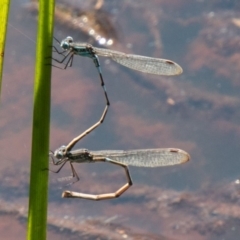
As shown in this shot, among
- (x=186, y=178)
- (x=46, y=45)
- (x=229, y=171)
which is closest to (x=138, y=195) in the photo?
(x=186, y=178)

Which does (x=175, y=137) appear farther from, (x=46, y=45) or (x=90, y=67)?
(x=46, y=45)

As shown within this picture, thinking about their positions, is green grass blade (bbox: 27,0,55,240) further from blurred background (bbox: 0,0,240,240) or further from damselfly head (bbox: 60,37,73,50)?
blurred background (bbox: 0,0,240,240)

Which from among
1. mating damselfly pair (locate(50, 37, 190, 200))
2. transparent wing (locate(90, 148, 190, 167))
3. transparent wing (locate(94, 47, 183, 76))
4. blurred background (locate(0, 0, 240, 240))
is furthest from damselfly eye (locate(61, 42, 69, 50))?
blurred background (locate(0, 0, 240, 240))

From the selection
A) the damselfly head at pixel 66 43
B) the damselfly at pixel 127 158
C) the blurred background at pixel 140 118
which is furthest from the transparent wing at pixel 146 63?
the blurred background at pixel 140 118

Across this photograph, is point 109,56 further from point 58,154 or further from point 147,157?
point 58,154

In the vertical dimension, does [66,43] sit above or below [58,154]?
above

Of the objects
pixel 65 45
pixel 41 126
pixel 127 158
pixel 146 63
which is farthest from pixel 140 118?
pixel 41 126
